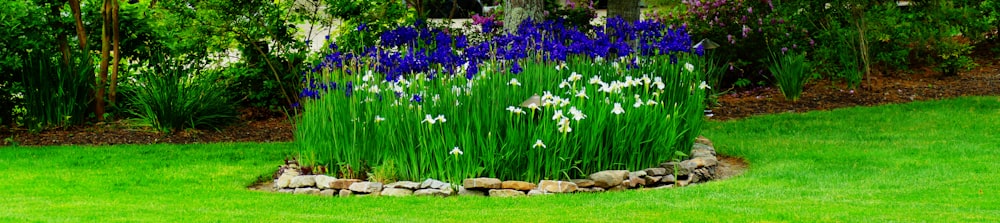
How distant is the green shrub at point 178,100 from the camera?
1144 cm

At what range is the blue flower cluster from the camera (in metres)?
8.89

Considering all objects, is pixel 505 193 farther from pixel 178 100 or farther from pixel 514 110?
pixel 178 100

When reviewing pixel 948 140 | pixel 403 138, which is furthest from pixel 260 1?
Result: pixel 948 140

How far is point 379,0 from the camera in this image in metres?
11.9

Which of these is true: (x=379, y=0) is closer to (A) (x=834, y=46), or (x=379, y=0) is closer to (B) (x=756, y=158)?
(B) (x=756, y=158)

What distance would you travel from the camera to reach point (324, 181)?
8219 mm

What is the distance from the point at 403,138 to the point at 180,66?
457 cm

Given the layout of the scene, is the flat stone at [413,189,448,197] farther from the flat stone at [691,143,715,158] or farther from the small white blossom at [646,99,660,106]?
the flat stone at [691,143,715,158]

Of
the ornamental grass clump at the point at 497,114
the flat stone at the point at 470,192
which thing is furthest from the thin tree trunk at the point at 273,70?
the flat stone at the point at 470,192

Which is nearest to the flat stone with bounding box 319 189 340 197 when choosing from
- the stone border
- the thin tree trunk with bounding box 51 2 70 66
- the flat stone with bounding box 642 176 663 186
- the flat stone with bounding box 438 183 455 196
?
the stone border

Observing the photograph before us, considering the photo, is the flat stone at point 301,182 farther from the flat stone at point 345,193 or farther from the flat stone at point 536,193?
the flat stone at point 536,193

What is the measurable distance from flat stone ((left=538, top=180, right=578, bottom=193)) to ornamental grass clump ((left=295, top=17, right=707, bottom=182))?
8 centimetres

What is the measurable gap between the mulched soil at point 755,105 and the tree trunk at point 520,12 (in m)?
2.11

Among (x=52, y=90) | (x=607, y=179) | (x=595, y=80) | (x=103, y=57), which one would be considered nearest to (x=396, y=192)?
(x=607, y=179)
